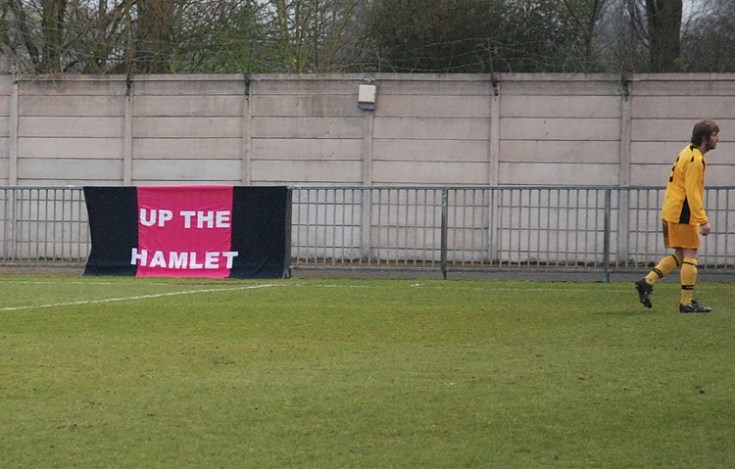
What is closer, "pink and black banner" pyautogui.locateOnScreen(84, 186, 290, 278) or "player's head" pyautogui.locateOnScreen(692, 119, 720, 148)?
"player's head" pyautogui.locateOnScreen(692, 119, 720, 148)

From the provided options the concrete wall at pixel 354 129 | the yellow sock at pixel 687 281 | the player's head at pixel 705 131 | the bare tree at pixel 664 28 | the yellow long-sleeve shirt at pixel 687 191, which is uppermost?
the bare tree at pixel 664 28

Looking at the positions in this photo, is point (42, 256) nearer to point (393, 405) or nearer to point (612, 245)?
point (612, 245)

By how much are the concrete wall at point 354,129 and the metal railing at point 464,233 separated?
888 mm

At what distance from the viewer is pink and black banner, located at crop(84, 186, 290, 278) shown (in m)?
16.5

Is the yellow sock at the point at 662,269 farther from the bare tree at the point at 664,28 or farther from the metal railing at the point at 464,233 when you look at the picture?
the bare tree at the point at 664,28

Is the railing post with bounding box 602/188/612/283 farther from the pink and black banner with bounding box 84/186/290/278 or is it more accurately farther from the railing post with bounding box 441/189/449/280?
the pink and black banner with bounding box 84/186/290/278

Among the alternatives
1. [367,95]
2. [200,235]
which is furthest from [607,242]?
[367,95]

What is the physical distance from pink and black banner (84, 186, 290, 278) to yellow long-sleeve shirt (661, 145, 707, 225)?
6.56 metres

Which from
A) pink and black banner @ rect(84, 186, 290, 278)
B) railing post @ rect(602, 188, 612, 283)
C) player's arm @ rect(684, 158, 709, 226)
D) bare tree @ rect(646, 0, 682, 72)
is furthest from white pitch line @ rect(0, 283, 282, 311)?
bare tree @ rect(646, 0, 682, 72)

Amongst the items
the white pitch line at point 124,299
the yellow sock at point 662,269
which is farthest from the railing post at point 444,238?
the yellow sock at point 662,269

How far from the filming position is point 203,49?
26.2 m

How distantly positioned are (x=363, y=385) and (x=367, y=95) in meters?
14.7

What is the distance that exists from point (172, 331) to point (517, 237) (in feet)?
32.6

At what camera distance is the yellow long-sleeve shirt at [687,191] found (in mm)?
10766
